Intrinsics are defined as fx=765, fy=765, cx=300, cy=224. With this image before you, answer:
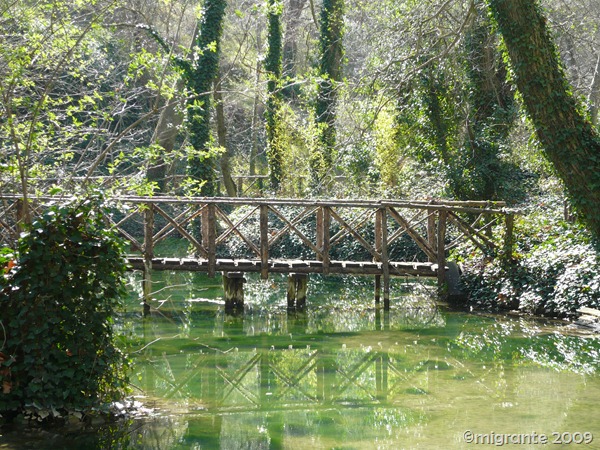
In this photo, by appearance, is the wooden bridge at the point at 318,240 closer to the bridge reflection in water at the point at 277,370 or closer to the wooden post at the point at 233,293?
the wooden post at the point at 233,293

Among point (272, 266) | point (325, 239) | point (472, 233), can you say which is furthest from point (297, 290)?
point (472, 233)

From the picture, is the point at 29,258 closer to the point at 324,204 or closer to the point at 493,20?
the point at 324,204

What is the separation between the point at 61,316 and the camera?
244 inches

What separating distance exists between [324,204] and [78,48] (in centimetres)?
503

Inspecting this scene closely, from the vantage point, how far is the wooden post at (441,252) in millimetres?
12500

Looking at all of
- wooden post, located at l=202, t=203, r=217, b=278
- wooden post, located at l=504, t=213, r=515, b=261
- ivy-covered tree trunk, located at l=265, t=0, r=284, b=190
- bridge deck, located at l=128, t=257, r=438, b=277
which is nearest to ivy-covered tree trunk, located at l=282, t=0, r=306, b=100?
ivy-covered tree trunk, located at l=265, t=0, r=284, b=190

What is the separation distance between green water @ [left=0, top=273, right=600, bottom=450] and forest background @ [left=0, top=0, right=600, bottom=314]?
5.76 ft

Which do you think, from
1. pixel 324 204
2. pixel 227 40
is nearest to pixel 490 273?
pixel 324 204

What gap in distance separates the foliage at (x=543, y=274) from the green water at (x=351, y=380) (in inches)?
19.3

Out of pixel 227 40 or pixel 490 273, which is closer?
pixel 490 273

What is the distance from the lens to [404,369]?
342 inches

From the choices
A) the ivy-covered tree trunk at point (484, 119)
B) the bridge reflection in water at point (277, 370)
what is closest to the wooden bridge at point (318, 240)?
the bridge reflection in water at point (277, 370)

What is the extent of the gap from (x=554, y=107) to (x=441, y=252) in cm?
291

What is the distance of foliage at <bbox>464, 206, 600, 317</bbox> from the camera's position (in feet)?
35.9
